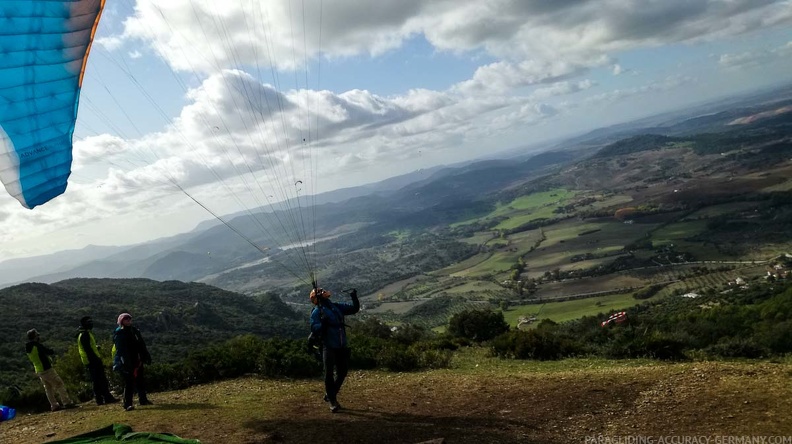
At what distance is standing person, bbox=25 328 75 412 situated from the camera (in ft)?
32.8

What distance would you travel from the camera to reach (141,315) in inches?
1861

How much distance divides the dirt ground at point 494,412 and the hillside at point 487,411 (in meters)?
0.02

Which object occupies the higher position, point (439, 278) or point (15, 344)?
point (15, 344)

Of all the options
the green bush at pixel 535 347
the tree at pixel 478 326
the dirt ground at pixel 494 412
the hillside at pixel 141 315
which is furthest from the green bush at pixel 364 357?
the hillside at pixel 141 315

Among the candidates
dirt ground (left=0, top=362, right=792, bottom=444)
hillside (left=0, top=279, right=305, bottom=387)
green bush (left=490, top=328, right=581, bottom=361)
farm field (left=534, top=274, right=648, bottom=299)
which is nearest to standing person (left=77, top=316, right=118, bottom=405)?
dirt ground (left=0, top=362, right=792, bottom=444)

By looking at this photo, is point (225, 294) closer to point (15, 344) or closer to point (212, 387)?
point (15, 344)

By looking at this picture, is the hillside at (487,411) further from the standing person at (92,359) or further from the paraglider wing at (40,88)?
the paraglider wing at (40,88)

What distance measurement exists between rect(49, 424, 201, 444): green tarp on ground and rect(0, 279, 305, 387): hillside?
17.4 metres

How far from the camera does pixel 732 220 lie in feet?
246

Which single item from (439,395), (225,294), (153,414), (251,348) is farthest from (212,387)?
(225,294)

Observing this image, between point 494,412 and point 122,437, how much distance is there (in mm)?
5455

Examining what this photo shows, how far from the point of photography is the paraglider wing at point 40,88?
21.5ft

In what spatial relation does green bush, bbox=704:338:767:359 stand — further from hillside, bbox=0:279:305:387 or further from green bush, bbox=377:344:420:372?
hillside, bbox=0:279:305:387

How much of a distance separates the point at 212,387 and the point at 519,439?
7982mm
